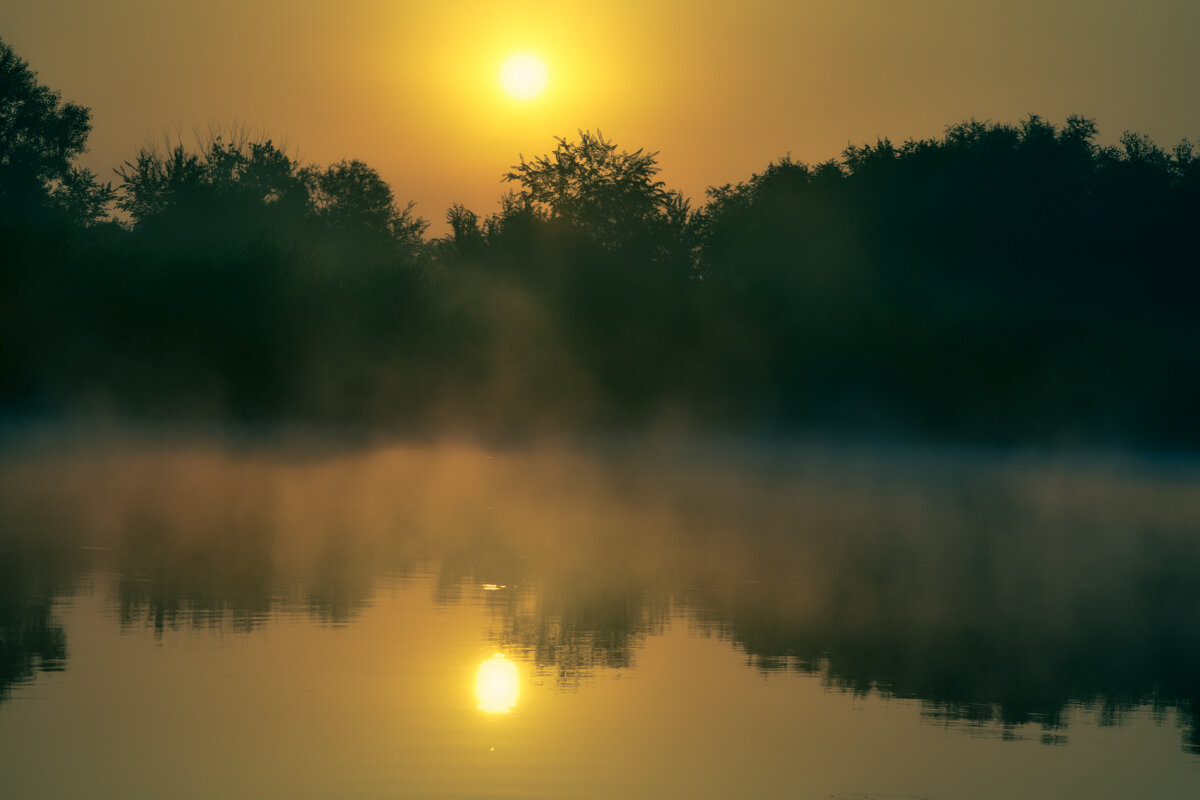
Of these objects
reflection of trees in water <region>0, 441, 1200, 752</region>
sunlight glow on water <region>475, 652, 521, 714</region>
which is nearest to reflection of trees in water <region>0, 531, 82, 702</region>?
reflection of trees in water <region>0, 441, 1200, 752</region>

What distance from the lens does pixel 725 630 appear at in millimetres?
12883

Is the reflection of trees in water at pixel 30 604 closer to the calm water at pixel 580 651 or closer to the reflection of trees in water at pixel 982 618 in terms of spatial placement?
the calm water at pixel 580 651

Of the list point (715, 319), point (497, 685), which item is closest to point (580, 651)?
point (497, 685)

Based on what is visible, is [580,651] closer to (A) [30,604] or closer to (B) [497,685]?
(B) [497,685]

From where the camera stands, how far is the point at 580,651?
11719mm

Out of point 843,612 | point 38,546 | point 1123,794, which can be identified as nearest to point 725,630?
point 843,612

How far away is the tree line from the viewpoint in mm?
50562

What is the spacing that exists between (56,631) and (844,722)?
5.86 m

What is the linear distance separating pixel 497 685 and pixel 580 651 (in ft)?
4.88

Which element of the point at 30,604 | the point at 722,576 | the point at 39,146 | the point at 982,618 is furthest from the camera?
the point at 39,146

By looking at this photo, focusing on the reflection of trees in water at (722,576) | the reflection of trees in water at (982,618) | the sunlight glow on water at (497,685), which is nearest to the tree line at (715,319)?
the reflection of trees in water at (722,576)

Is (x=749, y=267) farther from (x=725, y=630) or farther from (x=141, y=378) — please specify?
(x=725, y=630)

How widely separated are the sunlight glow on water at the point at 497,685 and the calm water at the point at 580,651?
4 centimetres

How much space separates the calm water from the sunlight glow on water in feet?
0.13
